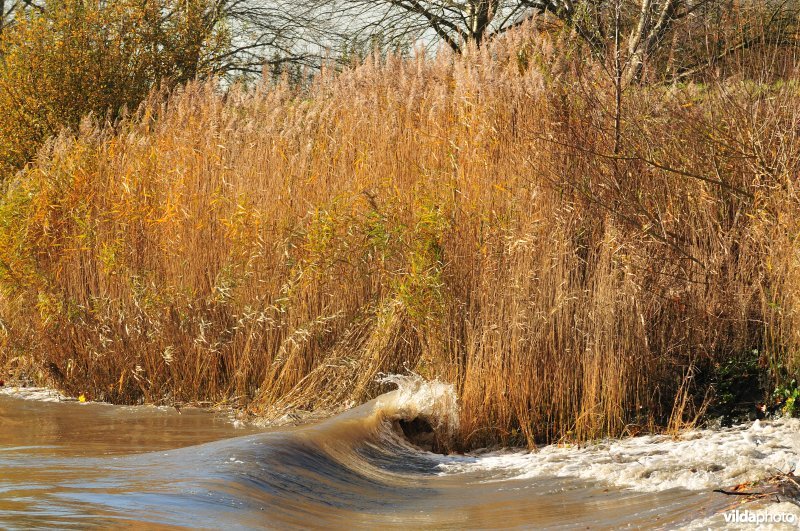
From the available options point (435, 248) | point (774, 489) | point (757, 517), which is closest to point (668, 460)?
point (774, 489)

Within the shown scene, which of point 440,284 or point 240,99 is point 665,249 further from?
point 240,99

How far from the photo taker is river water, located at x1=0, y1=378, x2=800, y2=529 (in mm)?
3877

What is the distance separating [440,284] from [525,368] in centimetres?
82

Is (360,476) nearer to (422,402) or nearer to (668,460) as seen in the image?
(422,402)

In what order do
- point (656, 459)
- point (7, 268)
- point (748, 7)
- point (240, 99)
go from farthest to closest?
1. point (240, 99)
2. point (7, 268)
3. point (748, 7)
4. point (656, 459)

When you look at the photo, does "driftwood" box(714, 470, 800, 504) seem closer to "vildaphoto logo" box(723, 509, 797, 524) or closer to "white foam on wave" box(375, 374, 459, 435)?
"vildaphoto logo" box(723, 509, 797, 524)

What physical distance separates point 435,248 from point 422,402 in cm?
103

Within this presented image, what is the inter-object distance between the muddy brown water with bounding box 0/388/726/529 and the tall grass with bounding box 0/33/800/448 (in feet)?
2.05

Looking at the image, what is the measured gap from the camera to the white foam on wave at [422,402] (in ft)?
19.6

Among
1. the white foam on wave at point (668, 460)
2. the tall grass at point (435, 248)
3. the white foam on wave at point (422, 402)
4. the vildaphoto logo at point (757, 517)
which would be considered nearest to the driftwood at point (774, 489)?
the vildaphoto logo at point (757, 517)

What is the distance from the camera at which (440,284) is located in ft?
20.3

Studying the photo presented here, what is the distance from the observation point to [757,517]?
11.5ft

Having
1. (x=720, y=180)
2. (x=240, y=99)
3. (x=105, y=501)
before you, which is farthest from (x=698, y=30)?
(x=105, y=501)

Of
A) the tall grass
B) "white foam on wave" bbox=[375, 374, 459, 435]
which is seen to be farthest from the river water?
the tall grass
